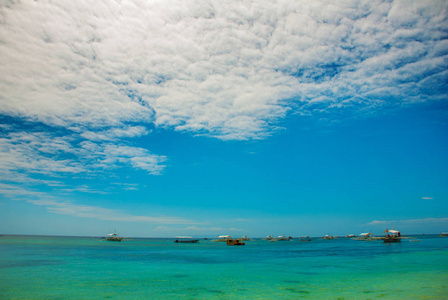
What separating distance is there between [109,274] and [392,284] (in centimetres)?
2347

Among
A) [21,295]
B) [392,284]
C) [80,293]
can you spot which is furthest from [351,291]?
[21,295]

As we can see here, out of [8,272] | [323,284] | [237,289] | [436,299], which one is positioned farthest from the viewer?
[8,272]

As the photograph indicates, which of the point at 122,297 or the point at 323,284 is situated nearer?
the point at 122,297

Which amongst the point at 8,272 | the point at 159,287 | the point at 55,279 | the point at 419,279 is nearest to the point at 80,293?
the point at 159,287

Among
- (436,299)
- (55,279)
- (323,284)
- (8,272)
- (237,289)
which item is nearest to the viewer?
(436,299)

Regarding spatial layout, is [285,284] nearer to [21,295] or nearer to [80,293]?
[80,293]

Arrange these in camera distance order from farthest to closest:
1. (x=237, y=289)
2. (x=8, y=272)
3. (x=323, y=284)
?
(x=8, y=272)
(x=323, y=284)
(x=237, y=289)

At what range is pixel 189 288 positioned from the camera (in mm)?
19359

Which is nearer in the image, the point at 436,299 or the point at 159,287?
the point at 436,299

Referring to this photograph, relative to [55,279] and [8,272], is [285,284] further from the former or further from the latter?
[8,272]

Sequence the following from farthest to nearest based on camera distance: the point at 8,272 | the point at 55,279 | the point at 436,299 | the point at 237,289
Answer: the point at 8,272, the point at 55,279, the point at 237,289, the point at 436,299

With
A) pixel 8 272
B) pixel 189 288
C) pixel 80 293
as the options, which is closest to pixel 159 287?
pixel 189 288

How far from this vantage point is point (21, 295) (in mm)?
16547

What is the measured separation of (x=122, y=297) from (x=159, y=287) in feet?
11.7
